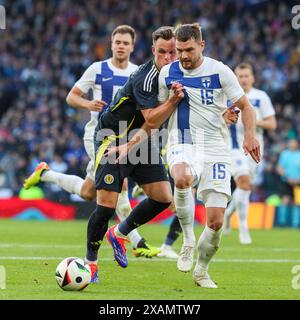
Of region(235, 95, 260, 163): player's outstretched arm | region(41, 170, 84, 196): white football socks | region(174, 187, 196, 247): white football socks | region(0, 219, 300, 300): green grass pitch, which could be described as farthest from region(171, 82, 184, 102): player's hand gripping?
region(41, 170, 84, 196): white football socks

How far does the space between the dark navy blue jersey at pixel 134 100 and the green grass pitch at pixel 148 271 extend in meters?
1.55

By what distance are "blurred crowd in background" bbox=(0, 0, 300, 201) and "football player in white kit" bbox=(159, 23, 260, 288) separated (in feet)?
37.8

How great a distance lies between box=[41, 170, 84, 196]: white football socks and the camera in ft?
35.9

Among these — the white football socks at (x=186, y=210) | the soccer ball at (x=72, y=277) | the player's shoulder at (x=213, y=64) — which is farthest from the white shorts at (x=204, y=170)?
the soccer ball at (x=72, y=277)

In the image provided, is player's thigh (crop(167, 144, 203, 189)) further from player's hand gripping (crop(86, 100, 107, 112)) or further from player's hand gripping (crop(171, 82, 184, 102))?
player's hand gripping (crop(86, 100, 107, 112))

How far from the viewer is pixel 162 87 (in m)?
7.74

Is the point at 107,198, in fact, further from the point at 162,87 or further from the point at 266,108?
the point at 266,108

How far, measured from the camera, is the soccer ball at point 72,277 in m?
7.08

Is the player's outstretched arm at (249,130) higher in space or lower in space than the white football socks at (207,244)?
higher

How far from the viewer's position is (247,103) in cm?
745

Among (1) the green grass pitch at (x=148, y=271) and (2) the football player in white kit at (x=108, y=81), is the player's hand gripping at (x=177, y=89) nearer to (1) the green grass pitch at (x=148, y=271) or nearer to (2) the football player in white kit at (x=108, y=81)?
(1) the green grass pitch at (x=148, y=271)

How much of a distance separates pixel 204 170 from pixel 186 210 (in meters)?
0.44

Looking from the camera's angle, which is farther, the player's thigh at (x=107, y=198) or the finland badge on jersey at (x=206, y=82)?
the player's thigh at (x=107, y=198)
